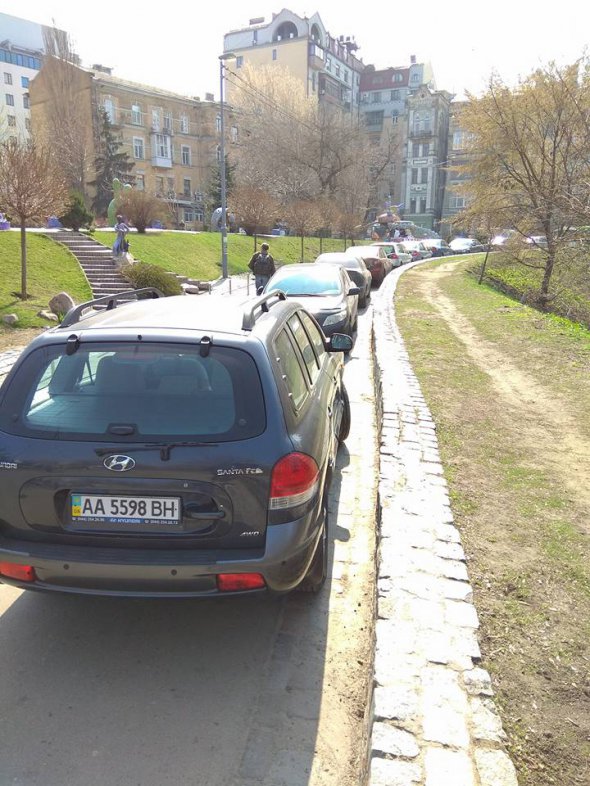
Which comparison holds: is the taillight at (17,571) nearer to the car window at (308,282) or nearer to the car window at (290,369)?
the car window at (290,369)

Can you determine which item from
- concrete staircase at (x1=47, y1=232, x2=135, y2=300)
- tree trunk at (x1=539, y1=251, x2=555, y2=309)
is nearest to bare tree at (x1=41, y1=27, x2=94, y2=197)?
concrete staircase at (x1=47, y1=232, x2=135, y2=300)

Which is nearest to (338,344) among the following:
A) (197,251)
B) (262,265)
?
(262,265)

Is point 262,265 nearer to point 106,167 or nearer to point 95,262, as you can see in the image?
point 95,262

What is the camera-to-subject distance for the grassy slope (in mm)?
2541

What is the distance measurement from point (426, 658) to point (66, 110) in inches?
2076

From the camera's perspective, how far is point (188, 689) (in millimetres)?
2975

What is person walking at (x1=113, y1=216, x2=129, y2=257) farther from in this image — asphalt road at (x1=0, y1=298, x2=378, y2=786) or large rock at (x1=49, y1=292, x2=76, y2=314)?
asphalt road at (x1=0, y1=298, x2=378, y2=786)

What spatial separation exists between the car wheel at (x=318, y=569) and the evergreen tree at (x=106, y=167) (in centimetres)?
5143

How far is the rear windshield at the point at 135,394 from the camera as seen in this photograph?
9.59ft

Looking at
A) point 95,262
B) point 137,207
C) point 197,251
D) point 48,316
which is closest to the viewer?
point 48,316

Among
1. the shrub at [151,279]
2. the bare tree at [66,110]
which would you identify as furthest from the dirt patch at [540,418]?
the bare tree at [66,110]

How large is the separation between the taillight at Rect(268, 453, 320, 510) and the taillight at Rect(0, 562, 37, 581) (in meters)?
1.21

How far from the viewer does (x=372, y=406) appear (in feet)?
26.3

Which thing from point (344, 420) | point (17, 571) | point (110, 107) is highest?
point (110, 107)
